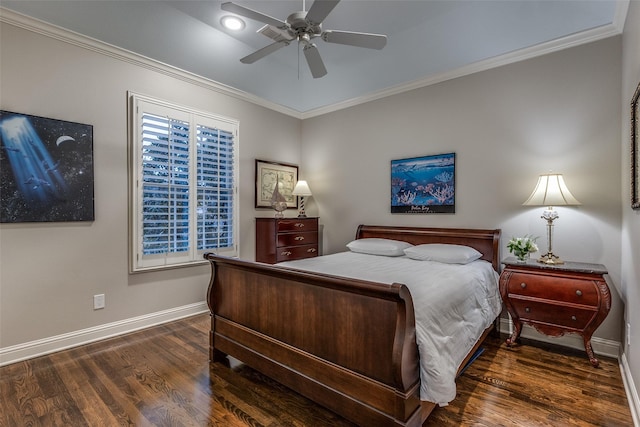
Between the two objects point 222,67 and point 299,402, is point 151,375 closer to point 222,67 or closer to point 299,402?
point 299,402

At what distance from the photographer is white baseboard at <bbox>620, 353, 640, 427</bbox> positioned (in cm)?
178

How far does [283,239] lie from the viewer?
428 centimetres

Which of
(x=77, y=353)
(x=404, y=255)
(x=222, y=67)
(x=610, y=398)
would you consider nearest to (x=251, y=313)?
(x=77, y=353)

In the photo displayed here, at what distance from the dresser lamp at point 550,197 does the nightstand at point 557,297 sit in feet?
0.42

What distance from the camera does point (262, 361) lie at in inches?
86.7

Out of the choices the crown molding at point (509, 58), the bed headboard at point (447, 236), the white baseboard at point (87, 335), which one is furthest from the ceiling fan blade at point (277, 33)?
the white baseboard at point (87, 335)

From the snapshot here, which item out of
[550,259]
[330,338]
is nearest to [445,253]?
[550,259]

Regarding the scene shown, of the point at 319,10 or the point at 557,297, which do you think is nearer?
the point at 319,10

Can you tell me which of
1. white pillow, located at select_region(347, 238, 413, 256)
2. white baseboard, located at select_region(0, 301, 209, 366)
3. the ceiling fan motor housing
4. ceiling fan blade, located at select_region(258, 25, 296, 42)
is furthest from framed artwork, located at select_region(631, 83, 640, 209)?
white baseboard, located at select_region(0, 301, 209, 366)

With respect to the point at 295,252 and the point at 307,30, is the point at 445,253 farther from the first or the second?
the point at 307,30

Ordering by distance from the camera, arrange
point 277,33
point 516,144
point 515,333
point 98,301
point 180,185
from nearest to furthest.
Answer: point 277,33
point 515,333
point 98,301
point 516,144
point 180,185

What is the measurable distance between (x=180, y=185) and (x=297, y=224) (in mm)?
1621

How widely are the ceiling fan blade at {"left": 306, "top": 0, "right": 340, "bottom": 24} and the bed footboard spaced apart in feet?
5.26

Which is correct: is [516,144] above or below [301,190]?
above
